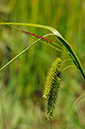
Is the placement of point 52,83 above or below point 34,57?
below

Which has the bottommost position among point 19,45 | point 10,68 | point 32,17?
point 10,68

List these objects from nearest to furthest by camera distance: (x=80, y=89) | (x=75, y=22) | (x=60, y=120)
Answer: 1. (x=60, y=120)
2. (x=75, y=22)
3. (x=80, y=89)

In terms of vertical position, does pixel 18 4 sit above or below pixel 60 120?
above

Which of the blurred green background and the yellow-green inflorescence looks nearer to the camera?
the yellow-green inflorescence

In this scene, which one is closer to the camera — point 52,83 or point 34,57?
point 52,83

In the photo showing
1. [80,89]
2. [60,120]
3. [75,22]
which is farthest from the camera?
[80,89]

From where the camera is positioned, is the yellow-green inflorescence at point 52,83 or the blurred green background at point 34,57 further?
the blurred green background at point 34,57

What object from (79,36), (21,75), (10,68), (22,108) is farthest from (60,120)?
(79,36)

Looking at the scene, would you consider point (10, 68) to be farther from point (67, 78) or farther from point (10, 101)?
point (67, 78)
